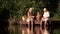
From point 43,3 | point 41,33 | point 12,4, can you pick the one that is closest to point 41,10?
point 43,3

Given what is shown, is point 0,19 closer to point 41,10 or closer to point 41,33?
point 41,10

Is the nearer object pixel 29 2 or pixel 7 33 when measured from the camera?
pixel 7 33

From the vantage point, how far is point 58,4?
2919 cm

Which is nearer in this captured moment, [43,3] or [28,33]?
[28,33]

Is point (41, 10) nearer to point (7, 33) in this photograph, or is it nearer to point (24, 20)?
point (24, 20)

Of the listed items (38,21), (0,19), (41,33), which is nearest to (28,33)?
(41,33)

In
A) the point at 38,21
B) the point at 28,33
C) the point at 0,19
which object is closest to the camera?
the point at 28,33

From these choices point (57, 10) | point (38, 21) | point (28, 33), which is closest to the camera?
point (28, 33)

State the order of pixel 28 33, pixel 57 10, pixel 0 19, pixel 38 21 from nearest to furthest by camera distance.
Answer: pixel 28 33 → pixel 38 21 → pixel 0 19 → pixel 57 10

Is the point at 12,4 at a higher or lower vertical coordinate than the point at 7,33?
higher

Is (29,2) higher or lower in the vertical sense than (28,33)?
higher

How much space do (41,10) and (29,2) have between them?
1161 mm

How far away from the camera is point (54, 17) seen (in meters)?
27.1

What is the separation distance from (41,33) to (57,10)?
33.1 ft
